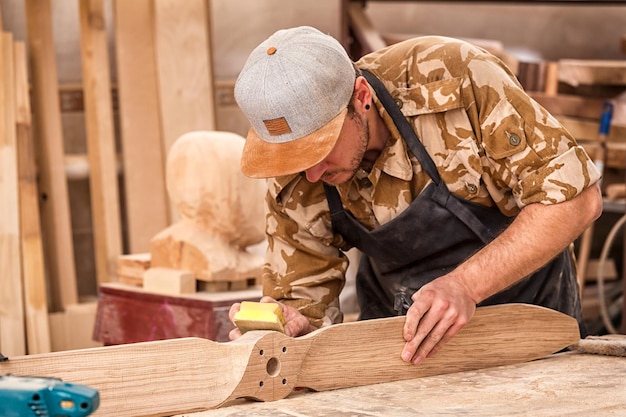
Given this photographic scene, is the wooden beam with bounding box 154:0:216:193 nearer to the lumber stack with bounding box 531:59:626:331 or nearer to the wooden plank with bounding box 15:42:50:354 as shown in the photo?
the wooden plank with bounding box 15:42:50:354

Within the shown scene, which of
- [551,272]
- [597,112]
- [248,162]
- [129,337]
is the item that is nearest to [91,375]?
[248,162]

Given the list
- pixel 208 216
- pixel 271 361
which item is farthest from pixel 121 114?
pixel 271 361

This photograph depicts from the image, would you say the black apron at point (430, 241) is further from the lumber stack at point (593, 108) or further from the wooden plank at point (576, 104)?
the wooden plank at point (576, 104)

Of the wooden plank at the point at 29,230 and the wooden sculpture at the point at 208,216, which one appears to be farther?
the wooden plank at the point at 29,230

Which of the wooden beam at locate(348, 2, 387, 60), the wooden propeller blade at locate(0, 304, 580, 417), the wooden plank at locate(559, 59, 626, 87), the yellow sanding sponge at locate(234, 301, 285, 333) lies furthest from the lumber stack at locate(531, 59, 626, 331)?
the yellow sanding sponge at locate(234, 301, 285, 333)

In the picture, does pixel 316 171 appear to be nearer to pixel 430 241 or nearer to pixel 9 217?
pixel 430 241

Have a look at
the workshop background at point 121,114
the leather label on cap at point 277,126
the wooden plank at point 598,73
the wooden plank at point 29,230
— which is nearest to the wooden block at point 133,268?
the workshop background at point 121,114

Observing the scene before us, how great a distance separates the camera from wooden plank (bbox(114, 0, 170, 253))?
523 cm

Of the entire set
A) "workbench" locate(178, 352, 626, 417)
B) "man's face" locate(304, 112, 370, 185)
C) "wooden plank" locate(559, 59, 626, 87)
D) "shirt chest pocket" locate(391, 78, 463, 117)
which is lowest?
"workbench" locate(178, 352, 626, 417)

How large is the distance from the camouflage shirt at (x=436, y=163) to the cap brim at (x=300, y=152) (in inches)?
11.8

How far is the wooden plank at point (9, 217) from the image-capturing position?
4.74 meters

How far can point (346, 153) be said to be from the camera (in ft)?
8.64

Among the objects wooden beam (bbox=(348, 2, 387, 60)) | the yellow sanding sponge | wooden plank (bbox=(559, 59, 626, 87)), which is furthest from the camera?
wooden plank (bbox=(559, 59, 626, 87))

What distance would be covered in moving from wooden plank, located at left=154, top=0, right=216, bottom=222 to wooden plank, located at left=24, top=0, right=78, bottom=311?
567 millimetres
